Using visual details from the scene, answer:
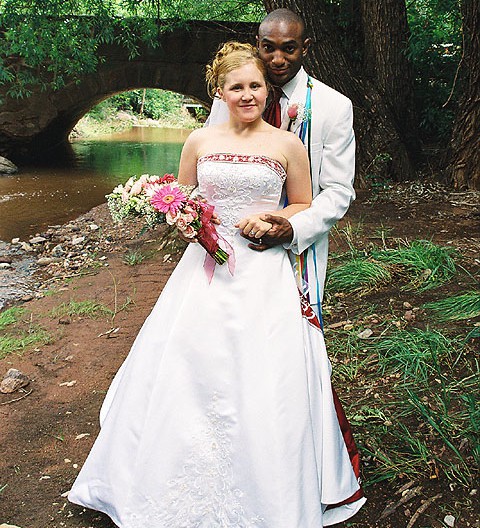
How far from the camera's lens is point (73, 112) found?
14.1 m

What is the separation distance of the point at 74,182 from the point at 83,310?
7.51m

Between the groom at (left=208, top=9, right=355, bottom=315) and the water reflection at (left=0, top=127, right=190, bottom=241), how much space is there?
7.02 m

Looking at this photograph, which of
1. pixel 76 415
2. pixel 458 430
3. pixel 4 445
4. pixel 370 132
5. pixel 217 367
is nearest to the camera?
pixel 217 367

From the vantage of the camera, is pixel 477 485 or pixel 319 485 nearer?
pixel 319 485

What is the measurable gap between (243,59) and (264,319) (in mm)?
977

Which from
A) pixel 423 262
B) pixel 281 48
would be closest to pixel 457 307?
pixel 423 262

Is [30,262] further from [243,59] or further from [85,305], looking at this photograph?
[243,59]

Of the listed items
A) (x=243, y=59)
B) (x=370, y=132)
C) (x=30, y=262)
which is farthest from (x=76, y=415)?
(x=370, y=132)

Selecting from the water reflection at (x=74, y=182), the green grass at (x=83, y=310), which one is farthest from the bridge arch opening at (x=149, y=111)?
the green grass at (x=83, y=310)

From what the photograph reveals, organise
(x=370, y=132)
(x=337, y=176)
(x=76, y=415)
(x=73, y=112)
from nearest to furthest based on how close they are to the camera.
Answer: (x=337, y=176) < (x=76, y=415) < (x=370, y=132) < (x=73, y=112)

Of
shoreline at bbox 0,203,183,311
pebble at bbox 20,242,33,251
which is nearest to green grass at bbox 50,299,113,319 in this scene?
shoreline at bbox 0,203,183,311

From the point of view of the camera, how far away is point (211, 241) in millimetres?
2609

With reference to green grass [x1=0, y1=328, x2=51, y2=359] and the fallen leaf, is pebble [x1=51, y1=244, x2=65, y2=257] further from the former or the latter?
the fallen leaf

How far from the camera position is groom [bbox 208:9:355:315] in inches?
104
